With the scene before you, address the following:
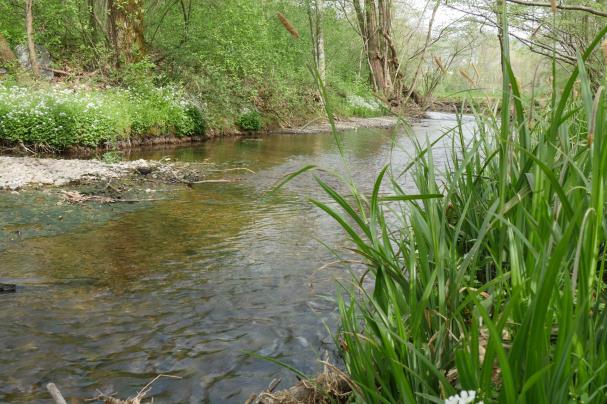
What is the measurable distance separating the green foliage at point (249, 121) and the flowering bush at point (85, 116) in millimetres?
2861

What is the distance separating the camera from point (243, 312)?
361cm

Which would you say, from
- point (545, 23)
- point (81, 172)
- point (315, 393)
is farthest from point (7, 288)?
point (545, 23)

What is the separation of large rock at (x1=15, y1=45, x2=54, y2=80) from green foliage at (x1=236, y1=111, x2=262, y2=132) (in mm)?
5491

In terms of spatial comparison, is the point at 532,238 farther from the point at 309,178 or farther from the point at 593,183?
the point at 309,178

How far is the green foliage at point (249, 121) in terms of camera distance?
16.6m

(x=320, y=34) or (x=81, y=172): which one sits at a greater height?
(x=320, y=34)

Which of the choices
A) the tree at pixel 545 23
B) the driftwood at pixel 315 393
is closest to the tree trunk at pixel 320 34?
the tree at pixel 545 23

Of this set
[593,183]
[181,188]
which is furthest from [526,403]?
[181,188]

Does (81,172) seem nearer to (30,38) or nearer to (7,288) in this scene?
(7,288)

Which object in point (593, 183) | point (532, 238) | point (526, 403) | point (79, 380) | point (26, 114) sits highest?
point (26, 114)

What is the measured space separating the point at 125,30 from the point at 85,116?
5.20 metres

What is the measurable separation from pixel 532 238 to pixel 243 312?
232cm

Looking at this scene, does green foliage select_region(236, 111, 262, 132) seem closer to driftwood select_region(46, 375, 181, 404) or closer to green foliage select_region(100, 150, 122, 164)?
green foliage select_region(100, 150, 122, 164)

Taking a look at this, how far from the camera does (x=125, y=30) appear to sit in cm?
1466
